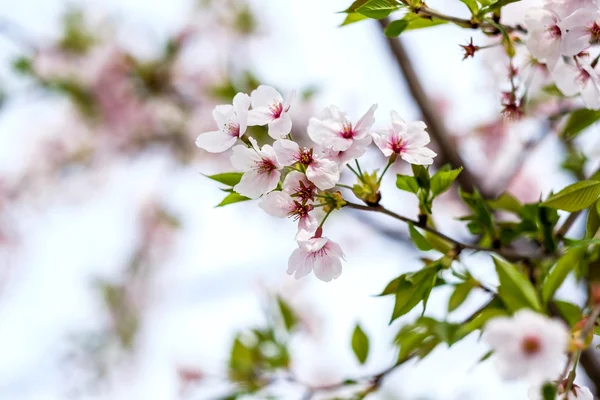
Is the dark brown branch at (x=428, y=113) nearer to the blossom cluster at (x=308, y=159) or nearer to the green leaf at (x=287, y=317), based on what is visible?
the green leaf at (x=287, y=317)

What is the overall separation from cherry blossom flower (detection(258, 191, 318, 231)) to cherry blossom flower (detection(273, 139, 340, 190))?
0.03m

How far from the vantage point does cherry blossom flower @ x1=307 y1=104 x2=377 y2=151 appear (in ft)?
1.68

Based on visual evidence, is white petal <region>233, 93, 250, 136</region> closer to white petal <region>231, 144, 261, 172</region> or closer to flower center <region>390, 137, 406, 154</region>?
white petal <region>231, 144, 261, 172</region>

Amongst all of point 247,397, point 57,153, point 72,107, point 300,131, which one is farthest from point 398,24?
point 57,153

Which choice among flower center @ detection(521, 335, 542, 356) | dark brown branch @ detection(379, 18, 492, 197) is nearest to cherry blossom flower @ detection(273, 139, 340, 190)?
flower center @ detection(521, 335, 542, 356)

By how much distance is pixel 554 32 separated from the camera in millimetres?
581

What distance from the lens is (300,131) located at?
189cm

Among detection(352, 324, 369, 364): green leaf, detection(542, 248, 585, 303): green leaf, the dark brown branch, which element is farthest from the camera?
the dark brown branch

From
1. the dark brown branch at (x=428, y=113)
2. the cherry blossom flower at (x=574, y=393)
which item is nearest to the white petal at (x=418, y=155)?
the cherry blossom flower at (x=574, y=393)

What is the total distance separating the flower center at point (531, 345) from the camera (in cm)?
36

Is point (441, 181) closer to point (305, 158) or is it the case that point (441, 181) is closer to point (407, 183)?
point (407, 183)

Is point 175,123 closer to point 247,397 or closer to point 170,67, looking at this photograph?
point 170,67

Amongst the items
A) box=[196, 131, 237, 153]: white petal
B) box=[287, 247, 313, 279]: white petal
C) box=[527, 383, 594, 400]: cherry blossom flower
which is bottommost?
box=[527, 383, 594, 400]: cherry blossom flower

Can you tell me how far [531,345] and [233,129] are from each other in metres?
0.31
